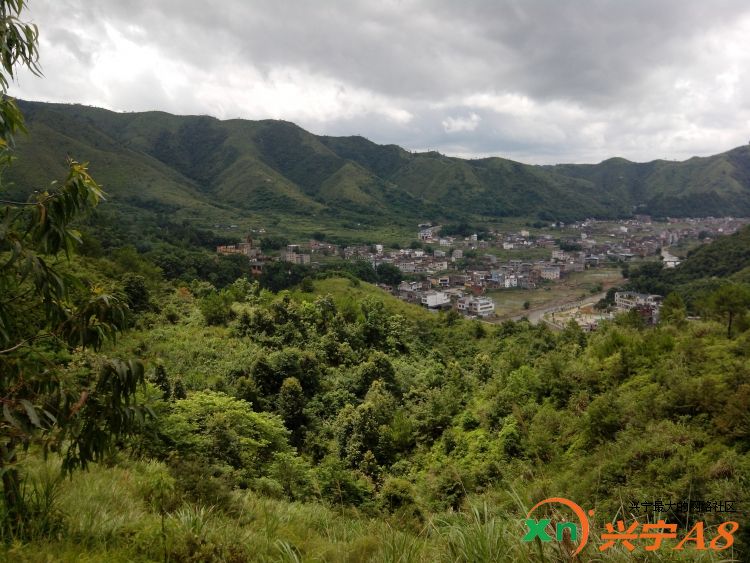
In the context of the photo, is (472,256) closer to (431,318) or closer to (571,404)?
(431,318)

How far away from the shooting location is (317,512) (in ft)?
16.3

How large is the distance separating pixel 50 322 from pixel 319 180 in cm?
14528

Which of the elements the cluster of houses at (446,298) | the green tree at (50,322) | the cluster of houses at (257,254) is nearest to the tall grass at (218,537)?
the green tree at (50,322)

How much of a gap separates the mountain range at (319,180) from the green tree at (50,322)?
272 feet

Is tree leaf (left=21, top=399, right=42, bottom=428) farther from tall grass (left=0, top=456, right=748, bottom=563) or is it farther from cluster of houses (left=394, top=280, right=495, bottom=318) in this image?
cluster of houses (left=394, top=280, right=495, bottom=318)

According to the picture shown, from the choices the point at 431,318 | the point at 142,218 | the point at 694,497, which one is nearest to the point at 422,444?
the point at 694,497

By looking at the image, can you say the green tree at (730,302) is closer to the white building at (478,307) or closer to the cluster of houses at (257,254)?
the cluster of houses at (257,254)

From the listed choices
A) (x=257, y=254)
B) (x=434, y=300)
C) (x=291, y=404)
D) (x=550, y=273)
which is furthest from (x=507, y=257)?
(x=291, y=404)

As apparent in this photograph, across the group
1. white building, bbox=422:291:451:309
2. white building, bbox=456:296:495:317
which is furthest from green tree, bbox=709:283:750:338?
white building, bbox=422:291:451:309

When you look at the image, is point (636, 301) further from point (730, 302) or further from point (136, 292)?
point (136, 292)

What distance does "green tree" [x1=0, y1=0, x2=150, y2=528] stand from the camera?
235 cm

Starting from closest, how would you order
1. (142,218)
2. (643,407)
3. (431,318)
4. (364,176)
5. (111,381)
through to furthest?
(111,381) < (643,407) < (431,318) < (142,218) < (364,176)

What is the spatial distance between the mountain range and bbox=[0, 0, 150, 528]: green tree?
83.0m

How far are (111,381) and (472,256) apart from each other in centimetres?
8964
